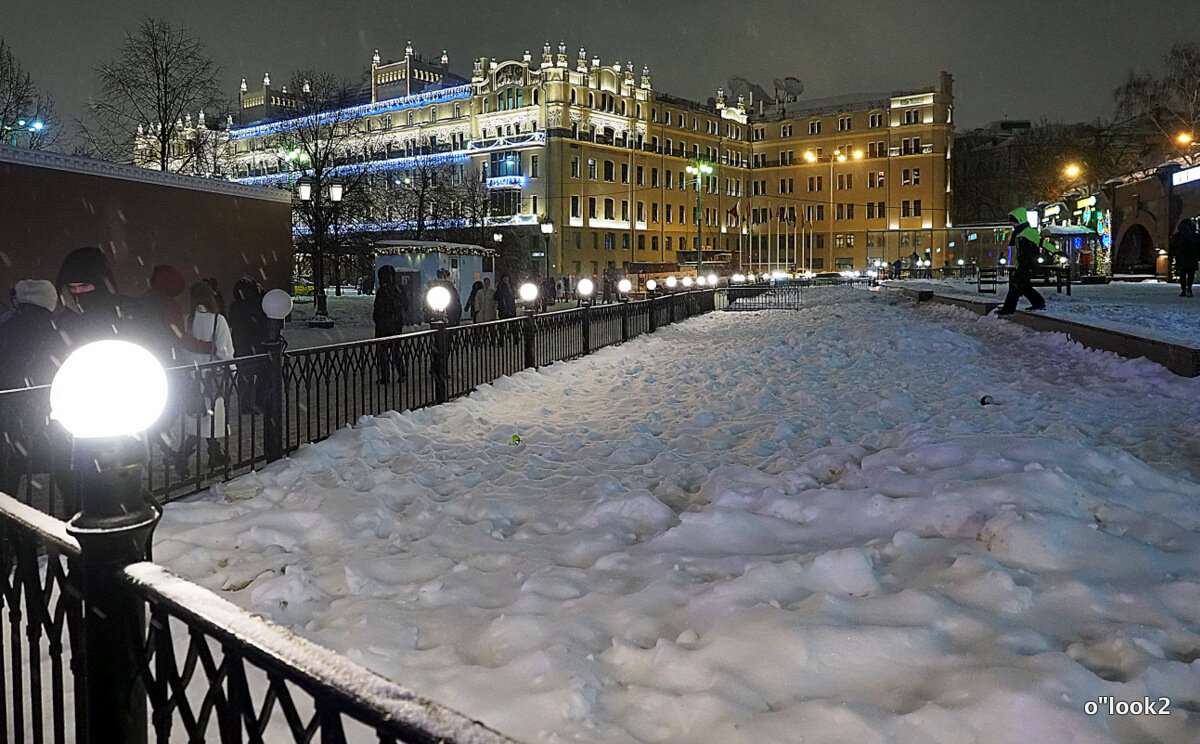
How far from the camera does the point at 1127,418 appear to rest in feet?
27.5

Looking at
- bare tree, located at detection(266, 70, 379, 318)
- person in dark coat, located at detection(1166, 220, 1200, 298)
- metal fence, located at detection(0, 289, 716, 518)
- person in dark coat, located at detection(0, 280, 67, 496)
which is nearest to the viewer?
metal fence, located at detection(0, 289, 716, 518)

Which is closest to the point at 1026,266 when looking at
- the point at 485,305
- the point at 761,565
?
the point at 761,565

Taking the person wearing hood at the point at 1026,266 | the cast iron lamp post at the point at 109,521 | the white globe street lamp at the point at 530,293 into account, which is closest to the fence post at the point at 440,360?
the white globe street lamp at the point at 530,293

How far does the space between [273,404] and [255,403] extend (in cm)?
28

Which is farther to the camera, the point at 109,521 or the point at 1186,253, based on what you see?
the point at 1186,253

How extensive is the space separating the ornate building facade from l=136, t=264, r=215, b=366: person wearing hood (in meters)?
62.6

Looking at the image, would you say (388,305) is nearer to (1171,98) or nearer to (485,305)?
(485,305)

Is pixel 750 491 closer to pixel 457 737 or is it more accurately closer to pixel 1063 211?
Result: pixel 457 737

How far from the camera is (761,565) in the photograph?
4836mm

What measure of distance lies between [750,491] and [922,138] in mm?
97496

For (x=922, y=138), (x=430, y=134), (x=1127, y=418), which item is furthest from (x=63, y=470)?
(x=922, y=138)

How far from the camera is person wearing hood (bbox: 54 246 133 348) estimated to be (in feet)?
21.6

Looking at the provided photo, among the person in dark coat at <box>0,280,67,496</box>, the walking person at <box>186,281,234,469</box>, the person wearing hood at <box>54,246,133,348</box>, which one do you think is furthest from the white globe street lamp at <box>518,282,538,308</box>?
the person in dark coat at <box>0,280,67,496</box>

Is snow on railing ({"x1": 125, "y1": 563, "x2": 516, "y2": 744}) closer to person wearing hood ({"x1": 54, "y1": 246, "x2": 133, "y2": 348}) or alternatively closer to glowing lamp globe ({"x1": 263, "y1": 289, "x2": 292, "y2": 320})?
person wearing hood ({"x1": 54, "y1": 246, "x2": 133, "y2": 348})
